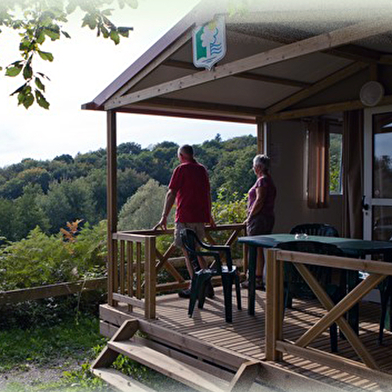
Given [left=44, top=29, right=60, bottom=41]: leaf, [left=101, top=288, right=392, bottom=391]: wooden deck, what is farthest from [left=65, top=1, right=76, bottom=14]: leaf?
[left=101, top=288, right=392, bottom=391]: wooden deck

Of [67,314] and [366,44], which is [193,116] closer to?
[366,44]

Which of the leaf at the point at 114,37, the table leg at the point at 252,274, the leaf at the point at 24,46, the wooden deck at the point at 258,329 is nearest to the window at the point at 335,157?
the wooden deck at the point at 258,329

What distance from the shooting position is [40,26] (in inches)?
130

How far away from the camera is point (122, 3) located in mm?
3244

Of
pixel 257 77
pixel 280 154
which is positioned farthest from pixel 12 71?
pixel 280 154

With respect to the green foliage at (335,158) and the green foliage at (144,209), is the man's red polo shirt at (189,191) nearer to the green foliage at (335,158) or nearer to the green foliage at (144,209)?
the green foliage at (335,158)

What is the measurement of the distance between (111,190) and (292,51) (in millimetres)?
3046

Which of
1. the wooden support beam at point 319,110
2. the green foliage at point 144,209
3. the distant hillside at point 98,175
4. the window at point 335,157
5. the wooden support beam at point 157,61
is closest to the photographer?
the wooden support beam at point 157,61

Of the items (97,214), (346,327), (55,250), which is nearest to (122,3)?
(346,327)

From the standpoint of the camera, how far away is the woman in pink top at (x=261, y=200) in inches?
239

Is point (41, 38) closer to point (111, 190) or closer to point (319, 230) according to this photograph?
point (111, 190)

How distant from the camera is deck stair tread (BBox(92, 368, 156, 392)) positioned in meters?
4.62

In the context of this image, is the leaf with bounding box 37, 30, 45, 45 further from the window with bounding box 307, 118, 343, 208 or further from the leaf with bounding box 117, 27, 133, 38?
the window with bounding box 307, 118, 343, 208

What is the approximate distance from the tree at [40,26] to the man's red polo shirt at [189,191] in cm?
256
